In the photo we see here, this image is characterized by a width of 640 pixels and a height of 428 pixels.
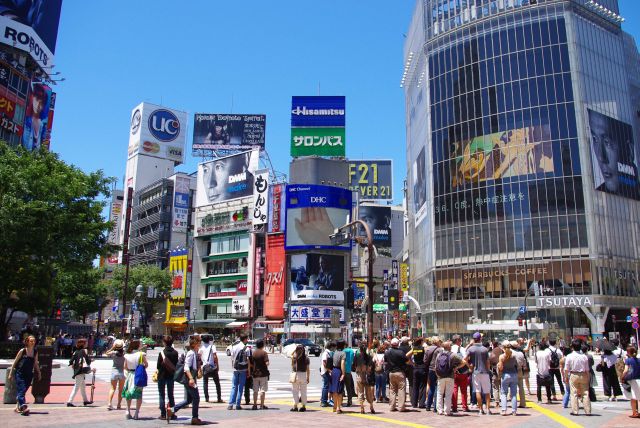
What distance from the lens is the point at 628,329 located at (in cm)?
6359

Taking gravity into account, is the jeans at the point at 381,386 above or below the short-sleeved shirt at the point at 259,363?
below

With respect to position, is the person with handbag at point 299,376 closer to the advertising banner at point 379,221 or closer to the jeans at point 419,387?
the jeans at point 419,387

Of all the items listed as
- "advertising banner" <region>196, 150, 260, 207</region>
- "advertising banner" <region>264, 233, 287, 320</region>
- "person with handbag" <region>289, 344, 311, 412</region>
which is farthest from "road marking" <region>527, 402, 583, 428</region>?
"advertising banner" <region>196, 150, 260, 207</region>

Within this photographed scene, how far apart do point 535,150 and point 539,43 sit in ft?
43.0

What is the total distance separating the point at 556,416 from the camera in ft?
45.0

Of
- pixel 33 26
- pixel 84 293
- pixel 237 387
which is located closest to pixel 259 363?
pixel 237 387

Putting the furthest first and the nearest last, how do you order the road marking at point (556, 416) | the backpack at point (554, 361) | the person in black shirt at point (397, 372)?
the backpack at point (554, 361) < the person in black shirt at point (397, 372) < the road marking at point (556, 416)

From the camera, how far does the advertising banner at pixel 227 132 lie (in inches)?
4008

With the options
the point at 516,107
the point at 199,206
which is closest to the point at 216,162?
the point at 199,206

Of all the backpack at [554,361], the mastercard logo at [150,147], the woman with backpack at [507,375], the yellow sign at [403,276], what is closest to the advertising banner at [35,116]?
the mastercard logo at [150,147]

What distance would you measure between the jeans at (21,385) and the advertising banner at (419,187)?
67107 millimetres

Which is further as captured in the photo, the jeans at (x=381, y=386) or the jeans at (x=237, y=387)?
the jeans at (x=381, y=386)

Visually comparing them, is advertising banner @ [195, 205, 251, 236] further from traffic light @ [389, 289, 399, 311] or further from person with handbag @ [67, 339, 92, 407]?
person with handbag @ [67, 339, 92, 407]

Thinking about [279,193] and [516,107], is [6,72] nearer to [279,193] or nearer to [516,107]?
[279,193]
